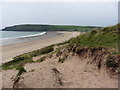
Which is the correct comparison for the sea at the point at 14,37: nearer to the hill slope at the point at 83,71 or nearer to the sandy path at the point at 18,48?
the sandy path at the point at 18,48

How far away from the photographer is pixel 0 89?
1534 cm

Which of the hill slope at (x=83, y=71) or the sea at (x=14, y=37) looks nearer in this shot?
the hill slope at (x=83, y=71)

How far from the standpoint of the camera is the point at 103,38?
680 inches

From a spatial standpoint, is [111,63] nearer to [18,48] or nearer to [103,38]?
[103,38]

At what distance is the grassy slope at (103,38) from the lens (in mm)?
15836

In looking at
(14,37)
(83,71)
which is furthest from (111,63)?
(14,37)

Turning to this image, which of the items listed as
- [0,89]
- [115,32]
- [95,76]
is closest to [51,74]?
[95,76]

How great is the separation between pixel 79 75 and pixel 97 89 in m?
2.08

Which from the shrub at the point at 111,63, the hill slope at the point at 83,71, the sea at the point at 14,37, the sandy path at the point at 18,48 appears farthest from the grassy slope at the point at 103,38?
the sea at the point at 14,37

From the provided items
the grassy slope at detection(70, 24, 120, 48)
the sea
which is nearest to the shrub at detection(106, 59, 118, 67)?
the grassy slope at detection(70, 24, 120, 48)

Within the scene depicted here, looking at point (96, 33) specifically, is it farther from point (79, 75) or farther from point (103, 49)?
point (79, 75)

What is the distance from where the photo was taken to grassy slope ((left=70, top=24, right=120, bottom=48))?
15836mm

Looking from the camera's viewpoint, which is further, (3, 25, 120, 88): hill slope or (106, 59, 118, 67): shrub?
(106, 59, 118, 67): shrub

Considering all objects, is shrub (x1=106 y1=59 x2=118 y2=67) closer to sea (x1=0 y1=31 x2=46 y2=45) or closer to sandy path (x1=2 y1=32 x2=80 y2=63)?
sandy path (x1=2 y1=32 x2=80 y2=63)
